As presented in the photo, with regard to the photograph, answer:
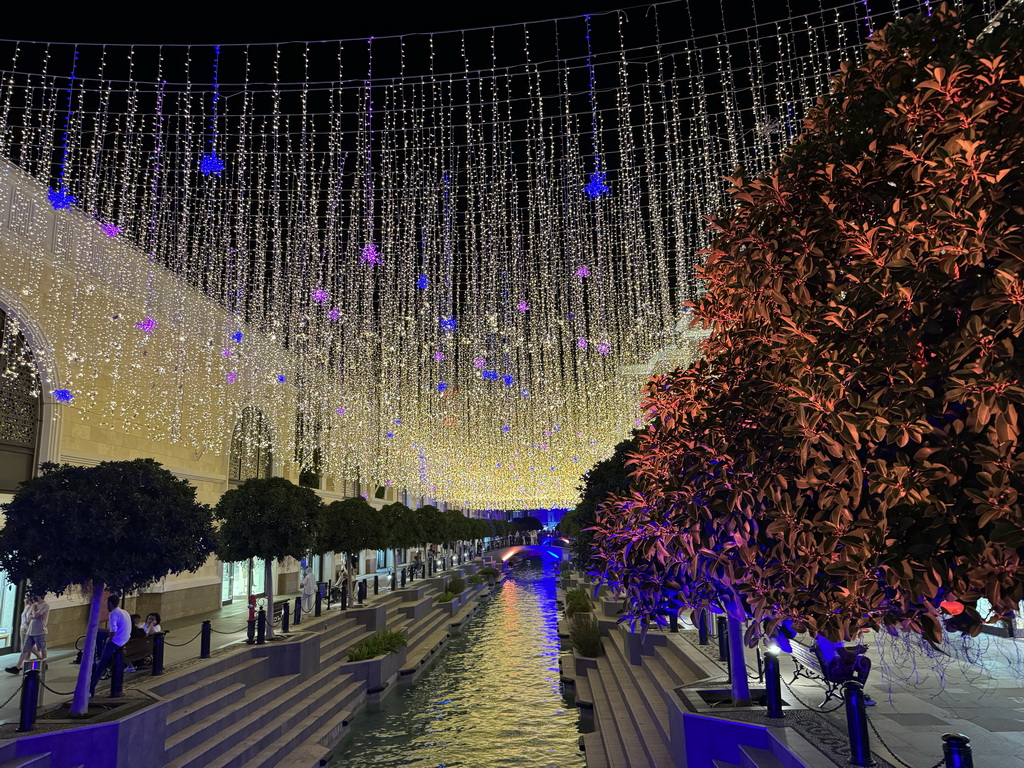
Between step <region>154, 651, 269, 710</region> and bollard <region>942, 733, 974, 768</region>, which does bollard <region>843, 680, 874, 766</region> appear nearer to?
bollard <region>942, 733, 974, 768</region>

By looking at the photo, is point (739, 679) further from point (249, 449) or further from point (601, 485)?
point (249, 449)

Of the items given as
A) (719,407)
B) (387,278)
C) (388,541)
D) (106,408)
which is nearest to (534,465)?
(388,541)

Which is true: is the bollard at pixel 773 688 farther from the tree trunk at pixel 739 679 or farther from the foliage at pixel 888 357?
the foliage at pixel 888 357

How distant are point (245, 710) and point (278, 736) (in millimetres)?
665

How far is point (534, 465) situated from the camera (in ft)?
125

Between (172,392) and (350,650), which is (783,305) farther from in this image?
(172,392)

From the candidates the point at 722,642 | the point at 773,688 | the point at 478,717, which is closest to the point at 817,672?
the point at 722,642

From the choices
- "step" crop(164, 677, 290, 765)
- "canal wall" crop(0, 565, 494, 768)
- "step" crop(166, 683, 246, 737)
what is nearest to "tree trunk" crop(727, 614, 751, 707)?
"canal wall" crop(0, 565, 494, 768)

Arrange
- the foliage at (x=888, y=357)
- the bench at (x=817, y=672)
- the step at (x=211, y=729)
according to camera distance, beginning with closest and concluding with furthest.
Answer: the foliage at (x=888, y=357) → the bench at (x=817, y=672) → the step at (x=211, y=729)

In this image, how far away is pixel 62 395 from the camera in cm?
1535

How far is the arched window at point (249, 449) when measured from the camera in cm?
2484

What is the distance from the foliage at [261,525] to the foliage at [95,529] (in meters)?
5.25

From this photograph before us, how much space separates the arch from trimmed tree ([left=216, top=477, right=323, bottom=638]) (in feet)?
14.4

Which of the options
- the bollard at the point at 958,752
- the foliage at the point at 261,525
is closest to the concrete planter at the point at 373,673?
the foliage at the point at 261,525
